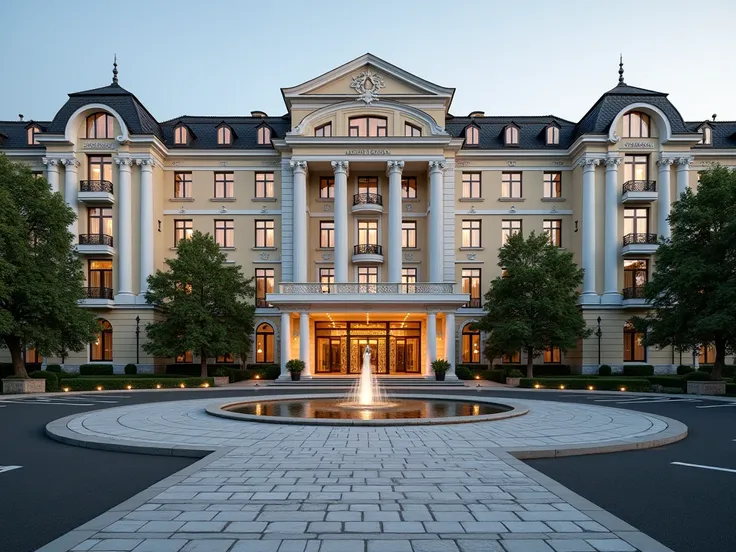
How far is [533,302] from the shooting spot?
107 feet

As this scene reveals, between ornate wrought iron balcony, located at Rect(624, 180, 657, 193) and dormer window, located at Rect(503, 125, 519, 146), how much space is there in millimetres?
8692

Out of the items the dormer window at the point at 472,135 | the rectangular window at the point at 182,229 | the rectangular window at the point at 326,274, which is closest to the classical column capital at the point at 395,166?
the dormer window at the point at 472,135

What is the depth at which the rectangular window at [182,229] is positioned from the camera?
41969 millimetres

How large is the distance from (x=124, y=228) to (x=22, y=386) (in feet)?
53.8

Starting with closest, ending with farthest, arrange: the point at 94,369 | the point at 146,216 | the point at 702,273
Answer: the point at 702,273 < the point at 94,369 < the point at 146,216

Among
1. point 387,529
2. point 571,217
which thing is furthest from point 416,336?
point 387,529

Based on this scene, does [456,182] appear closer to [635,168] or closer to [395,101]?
[395,101]

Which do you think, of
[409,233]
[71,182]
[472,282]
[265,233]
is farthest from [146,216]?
[472,282]

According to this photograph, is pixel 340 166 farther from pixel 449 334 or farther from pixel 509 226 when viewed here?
pixel 449 334

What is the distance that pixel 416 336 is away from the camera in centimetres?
4034

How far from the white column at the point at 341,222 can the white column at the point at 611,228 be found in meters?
19.2

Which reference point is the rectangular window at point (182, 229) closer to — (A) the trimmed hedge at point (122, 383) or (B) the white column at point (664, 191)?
(A) the trimmed hedge at point (122, 383)

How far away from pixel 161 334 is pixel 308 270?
1271cm

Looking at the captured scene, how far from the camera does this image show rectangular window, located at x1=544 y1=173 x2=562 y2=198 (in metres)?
42.2
